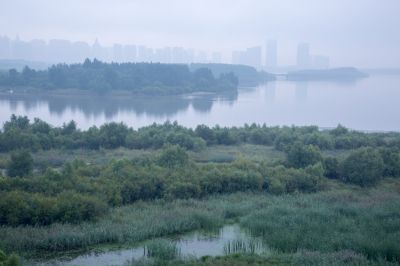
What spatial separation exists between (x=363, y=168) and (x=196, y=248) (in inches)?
213

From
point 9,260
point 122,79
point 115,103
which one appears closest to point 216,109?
point 115,103

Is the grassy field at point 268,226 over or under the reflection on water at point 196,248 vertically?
over

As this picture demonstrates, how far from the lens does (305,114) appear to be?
26172mm

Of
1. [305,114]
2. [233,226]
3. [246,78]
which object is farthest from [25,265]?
[246,78]

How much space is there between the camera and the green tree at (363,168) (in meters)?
10.2

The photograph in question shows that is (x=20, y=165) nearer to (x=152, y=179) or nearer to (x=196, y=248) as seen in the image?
(x=152, y=179)

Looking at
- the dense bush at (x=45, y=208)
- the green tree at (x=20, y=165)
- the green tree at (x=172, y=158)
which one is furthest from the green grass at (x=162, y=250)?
the green tree at (x=20, y=165)

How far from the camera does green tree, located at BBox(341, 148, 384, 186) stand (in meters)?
10.2

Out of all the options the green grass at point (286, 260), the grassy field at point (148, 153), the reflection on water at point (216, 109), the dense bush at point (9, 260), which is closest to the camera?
the dense bush at point (9, 260)

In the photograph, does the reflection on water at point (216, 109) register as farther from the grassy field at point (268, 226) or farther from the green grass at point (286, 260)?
the green grass at point (286, 260)

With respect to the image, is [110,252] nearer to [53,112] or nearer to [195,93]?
[53,112]

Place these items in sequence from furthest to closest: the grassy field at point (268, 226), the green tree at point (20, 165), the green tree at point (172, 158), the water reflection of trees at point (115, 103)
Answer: the water reflection of trees at point (115, 103) → the green tree at point (172, 158) → the green tree at point (20, 165) → the grassy field at point (268, 226)

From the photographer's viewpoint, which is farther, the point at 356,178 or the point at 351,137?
the point at 351,137

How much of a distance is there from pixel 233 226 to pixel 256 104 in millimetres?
23947
